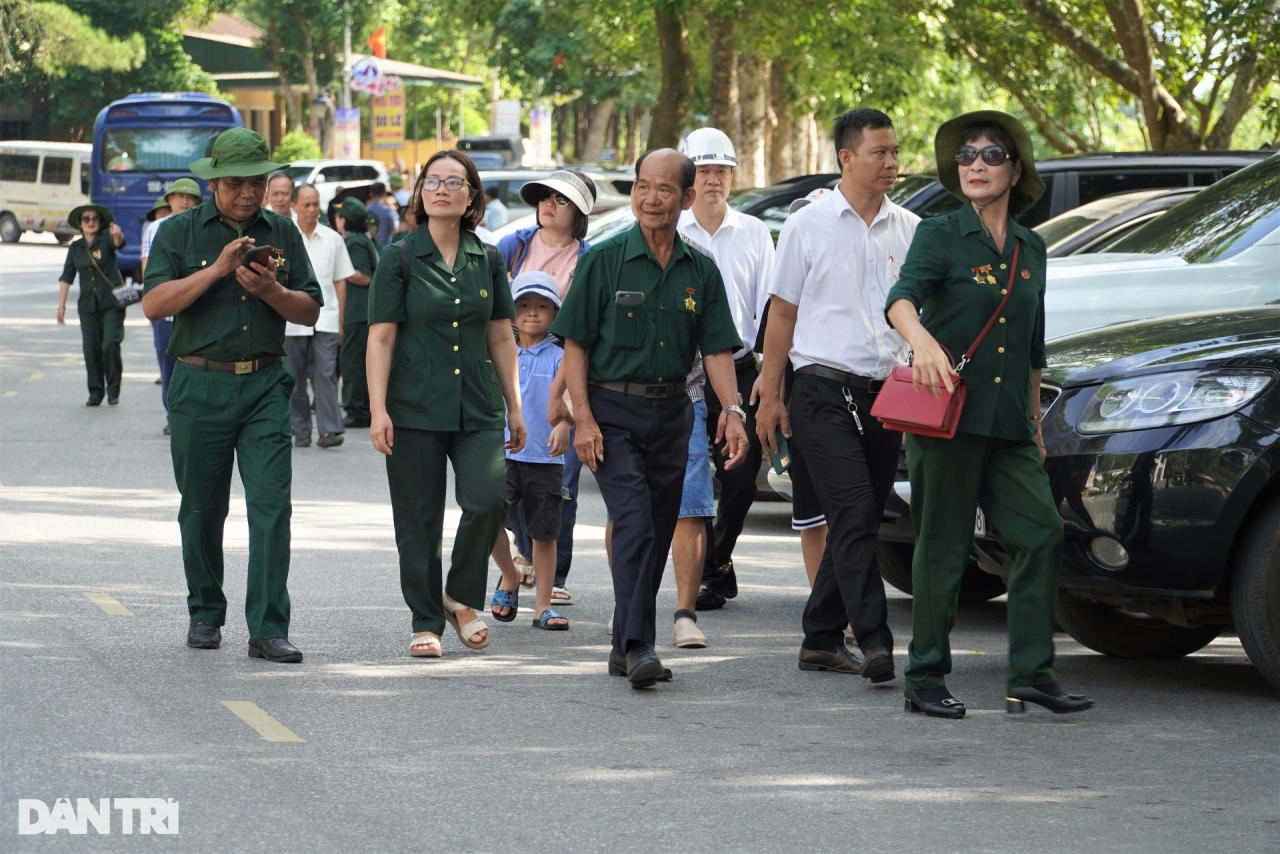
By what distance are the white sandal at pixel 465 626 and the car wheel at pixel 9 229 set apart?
47.0 meters

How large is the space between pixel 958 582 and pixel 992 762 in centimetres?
81

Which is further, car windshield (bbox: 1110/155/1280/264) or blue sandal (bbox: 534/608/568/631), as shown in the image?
car windshield (bbox: 1110/155/1280/264)

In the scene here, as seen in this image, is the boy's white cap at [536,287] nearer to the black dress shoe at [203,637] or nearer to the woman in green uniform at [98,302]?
the black dress shoe at [203,637]

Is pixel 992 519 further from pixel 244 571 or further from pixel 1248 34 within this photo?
pixel 1248 34

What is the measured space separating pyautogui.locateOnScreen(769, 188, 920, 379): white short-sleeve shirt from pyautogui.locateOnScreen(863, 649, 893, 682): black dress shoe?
3.23 feet

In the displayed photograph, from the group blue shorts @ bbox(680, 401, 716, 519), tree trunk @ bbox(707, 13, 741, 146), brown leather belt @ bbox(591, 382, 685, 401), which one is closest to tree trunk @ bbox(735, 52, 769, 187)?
tree trunk @ bbox(707, 13, 741, 146)

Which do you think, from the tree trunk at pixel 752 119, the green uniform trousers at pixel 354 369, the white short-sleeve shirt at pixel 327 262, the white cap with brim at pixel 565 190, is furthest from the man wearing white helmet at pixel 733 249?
the tree trunk at pixel 752 119

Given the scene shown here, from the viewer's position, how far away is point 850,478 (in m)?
7.14

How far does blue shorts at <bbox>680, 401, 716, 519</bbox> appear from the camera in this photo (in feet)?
26.5

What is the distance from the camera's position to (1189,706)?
700 cm

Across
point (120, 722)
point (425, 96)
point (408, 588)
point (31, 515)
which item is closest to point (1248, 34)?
point (31, 515)

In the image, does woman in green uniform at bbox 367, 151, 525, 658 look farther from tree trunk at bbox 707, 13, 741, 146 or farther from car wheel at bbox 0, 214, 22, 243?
car wheel at bbox 0, 214, 22, 243

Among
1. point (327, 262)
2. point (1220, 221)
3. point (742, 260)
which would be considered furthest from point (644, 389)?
point (327, 262)

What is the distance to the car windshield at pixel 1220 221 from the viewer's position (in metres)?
9.97
